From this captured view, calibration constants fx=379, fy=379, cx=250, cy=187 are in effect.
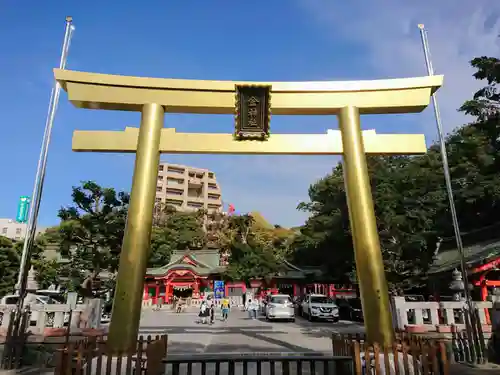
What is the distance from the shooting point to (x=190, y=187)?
8856 centimetres

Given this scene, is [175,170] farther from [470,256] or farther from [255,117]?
[255,117]

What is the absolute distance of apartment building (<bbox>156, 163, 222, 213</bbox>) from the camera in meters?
83.6

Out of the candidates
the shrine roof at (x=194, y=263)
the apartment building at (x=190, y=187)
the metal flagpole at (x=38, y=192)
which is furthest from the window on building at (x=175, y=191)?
the metal flagpole at (x=38, y=192)

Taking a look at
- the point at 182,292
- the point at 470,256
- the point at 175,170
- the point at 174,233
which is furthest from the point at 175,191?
the point at 470,256

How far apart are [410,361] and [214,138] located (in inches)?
209

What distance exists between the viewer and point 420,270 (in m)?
17.6

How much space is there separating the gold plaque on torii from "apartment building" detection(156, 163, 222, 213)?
244 ft

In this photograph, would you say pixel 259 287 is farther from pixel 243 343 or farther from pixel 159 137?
pixel 159 137

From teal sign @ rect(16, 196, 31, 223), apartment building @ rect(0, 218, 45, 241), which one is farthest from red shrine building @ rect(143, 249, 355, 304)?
apartment building @ rect(0, 218, 45, 241)

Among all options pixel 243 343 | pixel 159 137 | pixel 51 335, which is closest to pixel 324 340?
pixel 243 343

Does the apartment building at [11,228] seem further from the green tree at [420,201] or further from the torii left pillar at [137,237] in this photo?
the torii left pillar at [137,237]

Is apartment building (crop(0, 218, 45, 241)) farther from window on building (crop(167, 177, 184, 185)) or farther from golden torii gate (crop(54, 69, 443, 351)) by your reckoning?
golden torii gate (crop(54, 69, 443, 351))

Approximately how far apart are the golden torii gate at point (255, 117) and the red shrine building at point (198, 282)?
26.4 meters

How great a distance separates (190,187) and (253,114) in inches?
3225
